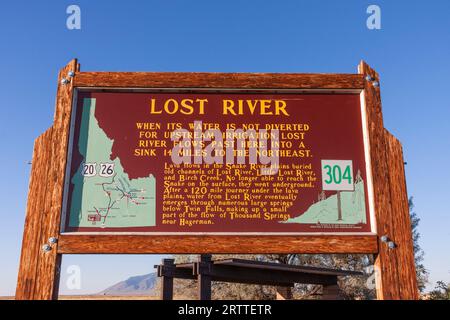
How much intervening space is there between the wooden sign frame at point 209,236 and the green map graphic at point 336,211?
21 centimetres

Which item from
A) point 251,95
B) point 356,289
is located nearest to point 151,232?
point 251,95

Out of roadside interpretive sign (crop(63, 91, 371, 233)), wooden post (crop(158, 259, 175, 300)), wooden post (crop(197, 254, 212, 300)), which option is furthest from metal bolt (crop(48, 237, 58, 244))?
wooden post (crop(158, 259, 175, 300))

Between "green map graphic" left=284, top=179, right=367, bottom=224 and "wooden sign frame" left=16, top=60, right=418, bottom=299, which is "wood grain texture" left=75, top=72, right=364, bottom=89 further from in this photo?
"green map graphic" left=284, top=179, right=367, bottom=224

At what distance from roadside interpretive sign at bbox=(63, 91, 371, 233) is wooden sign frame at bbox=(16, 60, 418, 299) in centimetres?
13

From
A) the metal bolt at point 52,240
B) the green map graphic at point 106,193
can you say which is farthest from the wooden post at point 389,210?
the metal bolt at point 52,240

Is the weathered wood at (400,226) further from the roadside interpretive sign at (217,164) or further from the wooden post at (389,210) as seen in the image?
the roadside interpretive sign at (217,164)

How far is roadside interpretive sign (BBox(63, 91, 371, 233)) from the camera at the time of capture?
20.3 feet

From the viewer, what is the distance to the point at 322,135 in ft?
21.7

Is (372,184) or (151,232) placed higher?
(372,184)

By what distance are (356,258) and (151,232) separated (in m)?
19.0

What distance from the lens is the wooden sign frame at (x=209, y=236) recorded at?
603 centimetres

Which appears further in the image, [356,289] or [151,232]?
[356,289]
